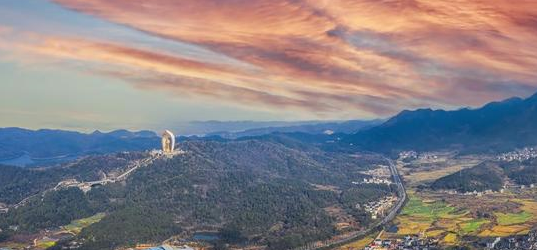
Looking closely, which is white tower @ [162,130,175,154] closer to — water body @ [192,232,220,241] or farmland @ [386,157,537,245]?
water body @ [192,232,220,241]

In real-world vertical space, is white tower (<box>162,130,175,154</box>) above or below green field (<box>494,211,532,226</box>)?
above

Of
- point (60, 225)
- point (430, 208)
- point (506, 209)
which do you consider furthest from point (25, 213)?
point (506, 209)

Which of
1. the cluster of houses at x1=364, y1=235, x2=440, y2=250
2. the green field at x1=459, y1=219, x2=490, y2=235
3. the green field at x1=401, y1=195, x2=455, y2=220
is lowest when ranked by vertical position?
the cluster of houses at x1=364, y1=235, x2=440, y2=250

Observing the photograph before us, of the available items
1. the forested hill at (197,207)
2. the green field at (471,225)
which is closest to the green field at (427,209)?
the green field at (471,225)

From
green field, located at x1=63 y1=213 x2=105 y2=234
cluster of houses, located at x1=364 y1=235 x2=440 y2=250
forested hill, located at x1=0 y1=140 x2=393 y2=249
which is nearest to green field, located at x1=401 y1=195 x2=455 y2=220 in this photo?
forested hill, located at x1=0 y1=140 x2=393 y2=249

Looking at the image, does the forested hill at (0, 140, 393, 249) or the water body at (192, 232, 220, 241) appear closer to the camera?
the water body at (192, 232, 220, 241)

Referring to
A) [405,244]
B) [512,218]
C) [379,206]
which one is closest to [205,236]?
[405,244]

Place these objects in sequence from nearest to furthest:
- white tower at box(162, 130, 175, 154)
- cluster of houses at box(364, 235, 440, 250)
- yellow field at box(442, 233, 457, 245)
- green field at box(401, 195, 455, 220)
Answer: cluster of houses at box(364, 235, 440, 250)
yellow field at box(442, 233, 457, 245)
green field at box(401, 195, 455, 220)
white tower at box(162, 130, 175, 154)

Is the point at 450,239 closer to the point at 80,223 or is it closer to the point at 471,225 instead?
the point at 471,225
